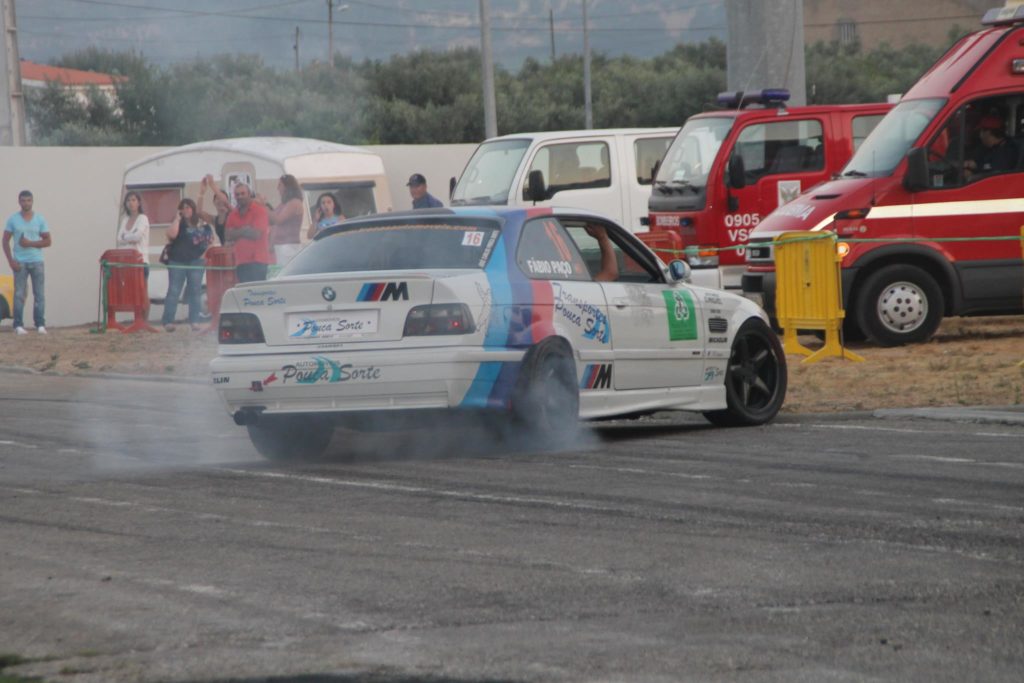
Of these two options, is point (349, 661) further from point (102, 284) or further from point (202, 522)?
point (102, 284)

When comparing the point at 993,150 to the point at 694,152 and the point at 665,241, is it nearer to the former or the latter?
the point at 665,241

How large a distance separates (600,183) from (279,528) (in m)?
15.3

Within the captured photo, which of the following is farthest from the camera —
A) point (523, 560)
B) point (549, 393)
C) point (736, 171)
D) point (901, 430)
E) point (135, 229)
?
point (135, 229)

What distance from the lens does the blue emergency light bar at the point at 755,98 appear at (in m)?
21.6

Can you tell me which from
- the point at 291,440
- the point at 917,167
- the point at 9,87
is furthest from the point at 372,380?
the point at 9,87

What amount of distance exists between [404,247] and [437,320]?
84 cm

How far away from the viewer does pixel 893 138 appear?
59.1ft

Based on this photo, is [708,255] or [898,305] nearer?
[898,305]

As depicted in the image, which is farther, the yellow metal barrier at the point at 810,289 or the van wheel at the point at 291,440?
the yellow metal barrier at the point at 810,289

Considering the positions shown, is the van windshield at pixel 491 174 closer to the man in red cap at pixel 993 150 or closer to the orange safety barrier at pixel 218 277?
the orange safety barrier at pixel 218 277

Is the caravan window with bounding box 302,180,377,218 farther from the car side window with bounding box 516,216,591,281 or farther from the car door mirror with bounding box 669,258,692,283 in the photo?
the car side window with bounding box 516,216,591,281

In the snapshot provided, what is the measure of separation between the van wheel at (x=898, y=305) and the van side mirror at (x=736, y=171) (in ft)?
10.7

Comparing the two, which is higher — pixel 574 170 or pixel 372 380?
pixel 574 170

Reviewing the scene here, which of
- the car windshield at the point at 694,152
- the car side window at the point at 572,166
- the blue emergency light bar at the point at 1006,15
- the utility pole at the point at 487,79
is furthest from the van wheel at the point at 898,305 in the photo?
the utility pole at the point at 487,79
